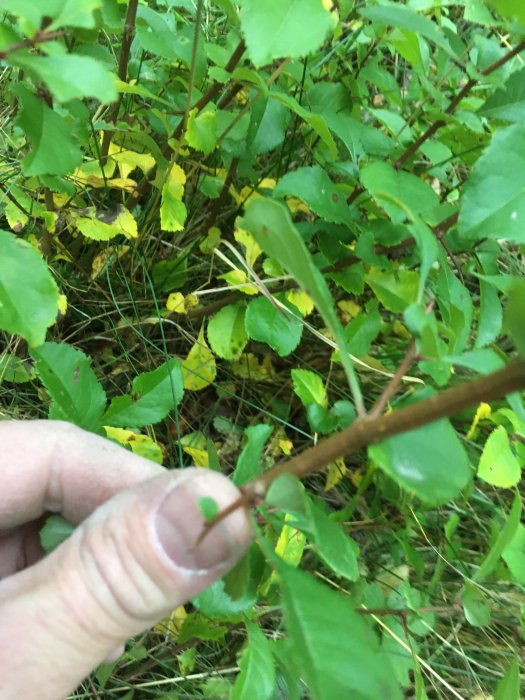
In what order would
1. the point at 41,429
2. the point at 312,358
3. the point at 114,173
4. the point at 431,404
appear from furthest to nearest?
the point at 312,358 < the point at 114,173 < the point at 41,429 < the point at 431,404

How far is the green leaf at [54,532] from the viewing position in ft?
2.12

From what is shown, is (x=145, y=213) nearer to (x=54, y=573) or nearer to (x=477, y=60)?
(x=477, y=60)

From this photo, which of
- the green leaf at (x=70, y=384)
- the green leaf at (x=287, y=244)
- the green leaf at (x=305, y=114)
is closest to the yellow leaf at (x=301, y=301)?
the green leaf at (x=305, y=114)

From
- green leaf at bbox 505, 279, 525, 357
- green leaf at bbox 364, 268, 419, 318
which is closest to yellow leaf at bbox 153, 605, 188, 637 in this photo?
green leaf at bbox 364, 268, 419, 318

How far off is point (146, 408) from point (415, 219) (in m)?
0.44

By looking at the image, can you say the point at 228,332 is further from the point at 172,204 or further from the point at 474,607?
the point at 474,607

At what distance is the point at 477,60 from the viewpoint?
0.78m

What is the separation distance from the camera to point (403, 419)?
33 cm

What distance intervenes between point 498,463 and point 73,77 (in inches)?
A: 28.1

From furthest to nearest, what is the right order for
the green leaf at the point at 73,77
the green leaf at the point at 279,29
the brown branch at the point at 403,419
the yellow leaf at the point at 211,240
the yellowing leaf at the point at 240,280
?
the yellow leaf at the point at 211,240, the yellowing leaf at the point at 240,280, the green leaf at the point at 279,29, the green leaf at the point at 73,77, the brown branch at the point at 403,419

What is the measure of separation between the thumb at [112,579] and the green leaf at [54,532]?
0.14m

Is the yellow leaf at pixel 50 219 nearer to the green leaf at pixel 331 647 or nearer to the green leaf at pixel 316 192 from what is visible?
the green leaf at pixel 316 192

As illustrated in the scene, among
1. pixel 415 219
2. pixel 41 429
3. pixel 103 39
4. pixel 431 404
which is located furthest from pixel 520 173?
pixel 103 39

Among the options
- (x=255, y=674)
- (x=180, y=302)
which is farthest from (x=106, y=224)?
(x=255, y=674)
